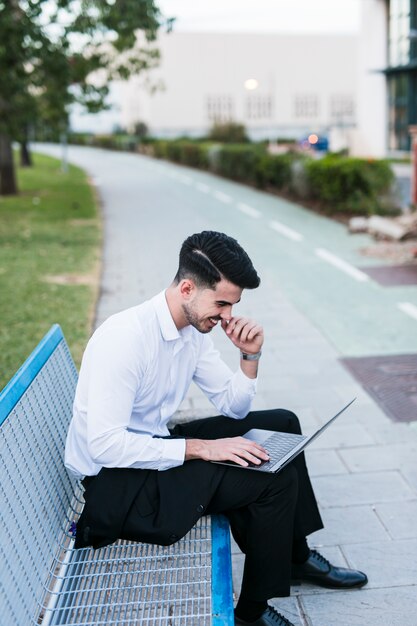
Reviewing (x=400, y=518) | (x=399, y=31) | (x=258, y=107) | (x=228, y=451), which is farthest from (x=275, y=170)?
(x=258, y=107)

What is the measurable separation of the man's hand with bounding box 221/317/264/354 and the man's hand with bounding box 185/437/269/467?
1.65 ft

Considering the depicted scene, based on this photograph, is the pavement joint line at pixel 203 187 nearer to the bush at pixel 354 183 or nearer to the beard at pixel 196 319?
the bush at pixel 354 183

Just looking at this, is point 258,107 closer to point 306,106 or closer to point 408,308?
point 306,106

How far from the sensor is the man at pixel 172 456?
2.64 metres

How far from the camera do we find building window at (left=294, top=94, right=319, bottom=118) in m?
69.3

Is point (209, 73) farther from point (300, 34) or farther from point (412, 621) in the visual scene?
point (412, 621)

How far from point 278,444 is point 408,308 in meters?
5.13

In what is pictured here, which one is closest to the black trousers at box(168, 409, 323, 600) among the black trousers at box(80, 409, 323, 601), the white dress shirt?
the black trousers at box(80, 409, 323, 601)

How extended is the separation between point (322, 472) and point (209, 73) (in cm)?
6599

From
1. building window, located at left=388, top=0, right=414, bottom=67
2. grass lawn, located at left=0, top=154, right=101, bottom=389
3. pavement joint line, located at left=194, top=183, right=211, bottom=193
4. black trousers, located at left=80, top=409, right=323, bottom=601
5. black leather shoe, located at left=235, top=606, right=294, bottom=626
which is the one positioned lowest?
black leather shoe, located at left=235, top=606, right=294, bottom=626

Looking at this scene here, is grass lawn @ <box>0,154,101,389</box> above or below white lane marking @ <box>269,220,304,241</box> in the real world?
above

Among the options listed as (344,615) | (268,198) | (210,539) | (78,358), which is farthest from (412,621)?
(268,198)

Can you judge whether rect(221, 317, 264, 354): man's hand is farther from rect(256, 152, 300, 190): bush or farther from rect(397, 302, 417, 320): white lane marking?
rect(256, 152, 300, 190): bush

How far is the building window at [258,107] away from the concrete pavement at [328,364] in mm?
53992
